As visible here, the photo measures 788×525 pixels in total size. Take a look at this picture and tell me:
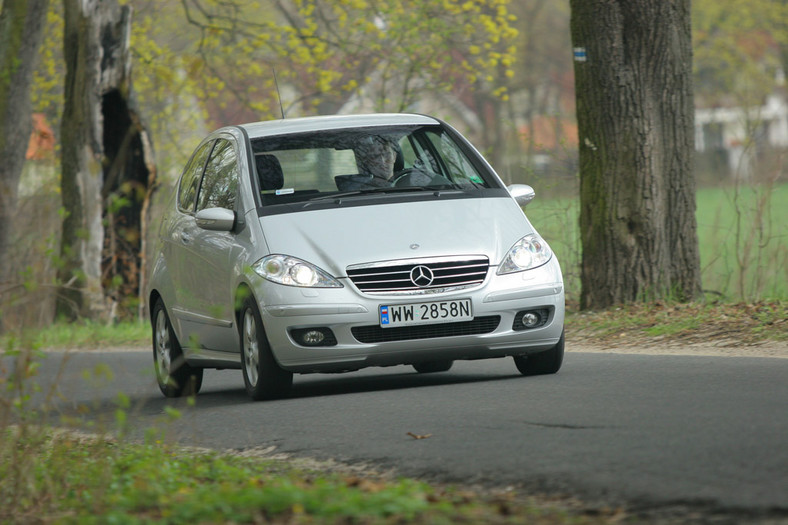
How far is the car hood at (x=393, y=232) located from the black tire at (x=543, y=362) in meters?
0.81

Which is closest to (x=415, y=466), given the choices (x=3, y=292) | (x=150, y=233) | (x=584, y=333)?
(x=3, y=292)

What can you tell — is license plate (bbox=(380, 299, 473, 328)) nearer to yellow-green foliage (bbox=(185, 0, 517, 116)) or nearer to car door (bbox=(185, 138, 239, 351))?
car door (bbox=(185, 138, 239, 351))

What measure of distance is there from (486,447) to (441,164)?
13.0ft

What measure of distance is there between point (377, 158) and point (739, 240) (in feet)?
18.2

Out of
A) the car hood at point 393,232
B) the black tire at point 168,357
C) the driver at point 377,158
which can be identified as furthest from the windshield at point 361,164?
the black tire at point 168,357

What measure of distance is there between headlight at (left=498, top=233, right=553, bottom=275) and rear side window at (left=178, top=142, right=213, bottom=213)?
2.72m

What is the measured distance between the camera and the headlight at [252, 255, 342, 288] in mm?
8539

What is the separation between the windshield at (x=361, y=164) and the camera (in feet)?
31.1

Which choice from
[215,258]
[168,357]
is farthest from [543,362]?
[168,357]

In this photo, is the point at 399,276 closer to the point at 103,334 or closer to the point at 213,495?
the point at 213,495

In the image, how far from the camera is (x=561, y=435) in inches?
255

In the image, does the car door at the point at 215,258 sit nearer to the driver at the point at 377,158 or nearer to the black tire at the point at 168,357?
the black tire at the point at 168,357

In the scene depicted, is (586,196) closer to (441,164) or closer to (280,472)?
(441,164)

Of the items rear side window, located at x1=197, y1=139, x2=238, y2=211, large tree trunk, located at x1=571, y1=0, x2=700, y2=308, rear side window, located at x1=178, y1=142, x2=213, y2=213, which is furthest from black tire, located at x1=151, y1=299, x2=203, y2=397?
large tree trunk, located at x1=571, y1=0, x2=700, y2=308
